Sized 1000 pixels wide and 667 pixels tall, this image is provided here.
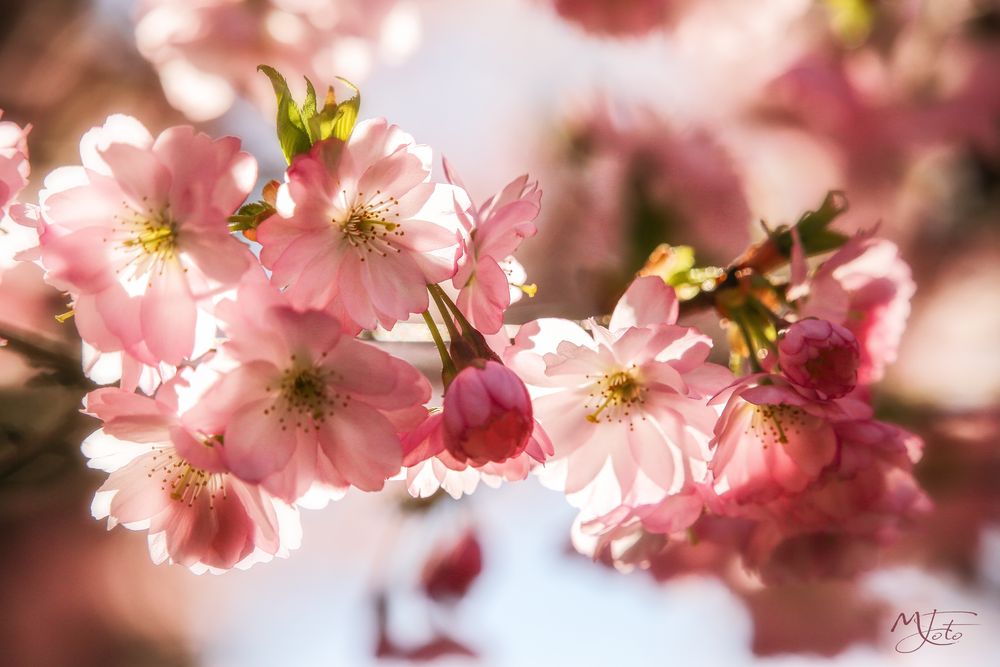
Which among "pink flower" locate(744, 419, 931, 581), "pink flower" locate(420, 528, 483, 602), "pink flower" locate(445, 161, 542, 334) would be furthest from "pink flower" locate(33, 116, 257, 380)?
"pink flower" locate(420, 528, 483, 602)

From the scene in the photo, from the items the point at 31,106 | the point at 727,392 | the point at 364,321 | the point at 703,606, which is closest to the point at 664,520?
the point at 727,392

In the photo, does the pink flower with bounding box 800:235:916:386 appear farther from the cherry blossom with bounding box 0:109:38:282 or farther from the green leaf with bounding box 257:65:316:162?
the cherry blossom with bounding box 0:109:38:282

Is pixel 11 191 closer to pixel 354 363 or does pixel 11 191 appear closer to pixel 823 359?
pixel 354 363

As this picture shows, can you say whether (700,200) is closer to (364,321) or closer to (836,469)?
(836,469)

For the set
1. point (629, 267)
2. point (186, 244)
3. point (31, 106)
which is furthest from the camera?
point (31, 106)

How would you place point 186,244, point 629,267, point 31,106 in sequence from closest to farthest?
point 186,244 < point 629,267 < point 31,106

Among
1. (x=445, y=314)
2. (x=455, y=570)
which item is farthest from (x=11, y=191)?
(x=455, y=570)

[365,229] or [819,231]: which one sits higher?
[819,231]
